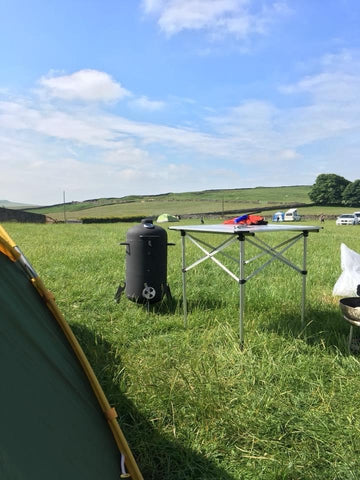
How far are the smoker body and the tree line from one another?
86836 millimetres

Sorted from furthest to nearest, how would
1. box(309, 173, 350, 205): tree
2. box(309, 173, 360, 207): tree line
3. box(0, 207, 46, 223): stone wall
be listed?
1. box(309, 173, 350, 205): tree
2. box(309, 173, 360, 207): tree line
3. box(0, 207, 46, 223): stone wall

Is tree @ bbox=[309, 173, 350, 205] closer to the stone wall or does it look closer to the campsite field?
the stone wall

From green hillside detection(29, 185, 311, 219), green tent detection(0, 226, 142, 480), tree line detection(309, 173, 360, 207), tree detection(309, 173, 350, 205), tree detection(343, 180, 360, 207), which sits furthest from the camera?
tree detection(309, 173, 350, 205)

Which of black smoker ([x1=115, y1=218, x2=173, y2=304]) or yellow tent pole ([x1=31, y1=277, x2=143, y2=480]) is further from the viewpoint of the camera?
black smoker ([x1=115, y1=218, x2=173, y2=304])

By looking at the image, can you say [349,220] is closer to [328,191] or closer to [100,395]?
[100,395]

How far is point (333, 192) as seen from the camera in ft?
285

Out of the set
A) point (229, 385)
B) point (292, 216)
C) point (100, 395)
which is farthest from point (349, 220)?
point (100, 395)

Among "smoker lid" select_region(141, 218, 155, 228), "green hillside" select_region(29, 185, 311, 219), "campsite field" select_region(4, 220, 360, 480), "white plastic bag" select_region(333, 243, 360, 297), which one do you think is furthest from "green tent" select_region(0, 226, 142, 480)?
"green hillside" select_region(29, 185, 311, 219)

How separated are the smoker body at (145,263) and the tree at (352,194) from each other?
86.5 meters

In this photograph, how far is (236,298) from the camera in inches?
243

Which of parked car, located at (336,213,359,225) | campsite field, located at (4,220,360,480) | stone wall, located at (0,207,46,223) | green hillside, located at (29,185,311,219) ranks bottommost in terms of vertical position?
A: campsite field, located at (4,220,360,480)

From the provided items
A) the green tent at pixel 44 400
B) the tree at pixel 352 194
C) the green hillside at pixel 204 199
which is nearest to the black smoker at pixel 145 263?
the green tent at pixel 44 400

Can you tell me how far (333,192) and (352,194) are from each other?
4239mm

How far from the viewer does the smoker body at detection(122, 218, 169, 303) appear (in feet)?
17.9
